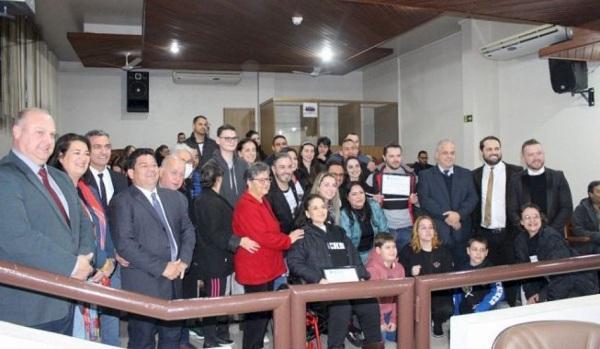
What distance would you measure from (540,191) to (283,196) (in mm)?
2208

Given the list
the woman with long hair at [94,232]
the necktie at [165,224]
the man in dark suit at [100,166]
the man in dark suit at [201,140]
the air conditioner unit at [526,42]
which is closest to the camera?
the woman with long hair at [94,232]

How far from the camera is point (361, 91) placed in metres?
12.3

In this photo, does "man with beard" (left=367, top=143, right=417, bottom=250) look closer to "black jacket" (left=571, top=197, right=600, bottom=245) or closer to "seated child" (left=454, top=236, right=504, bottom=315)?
"seated child" (left=454, top=236, right=504, bottom=315)

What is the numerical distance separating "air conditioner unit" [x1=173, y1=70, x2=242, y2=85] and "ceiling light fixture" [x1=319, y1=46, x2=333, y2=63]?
2861 millimetres

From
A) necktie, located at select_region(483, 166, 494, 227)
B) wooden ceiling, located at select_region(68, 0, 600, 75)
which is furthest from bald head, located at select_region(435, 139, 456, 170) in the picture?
wooden ceiling, located at select_region(68, 0, 600, 75)

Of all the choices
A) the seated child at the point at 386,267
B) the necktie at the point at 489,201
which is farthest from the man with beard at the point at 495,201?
the seated child at the point at 386,267

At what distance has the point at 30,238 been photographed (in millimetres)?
1951

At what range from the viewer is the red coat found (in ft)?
10.4

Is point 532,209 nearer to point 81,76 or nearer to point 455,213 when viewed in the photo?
point 455,213

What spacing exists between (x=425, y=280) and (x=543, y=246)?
7.83 feet

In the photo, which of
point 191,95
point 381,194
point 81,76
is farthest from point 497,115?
point 81,76

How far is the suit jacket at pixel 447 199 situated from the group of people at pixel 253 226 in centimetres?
1

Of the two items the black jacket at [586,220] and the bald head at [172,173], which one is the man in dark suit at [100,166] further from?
the black jacket at [586,220]

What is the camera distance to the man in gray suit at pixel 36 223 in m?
1.95
